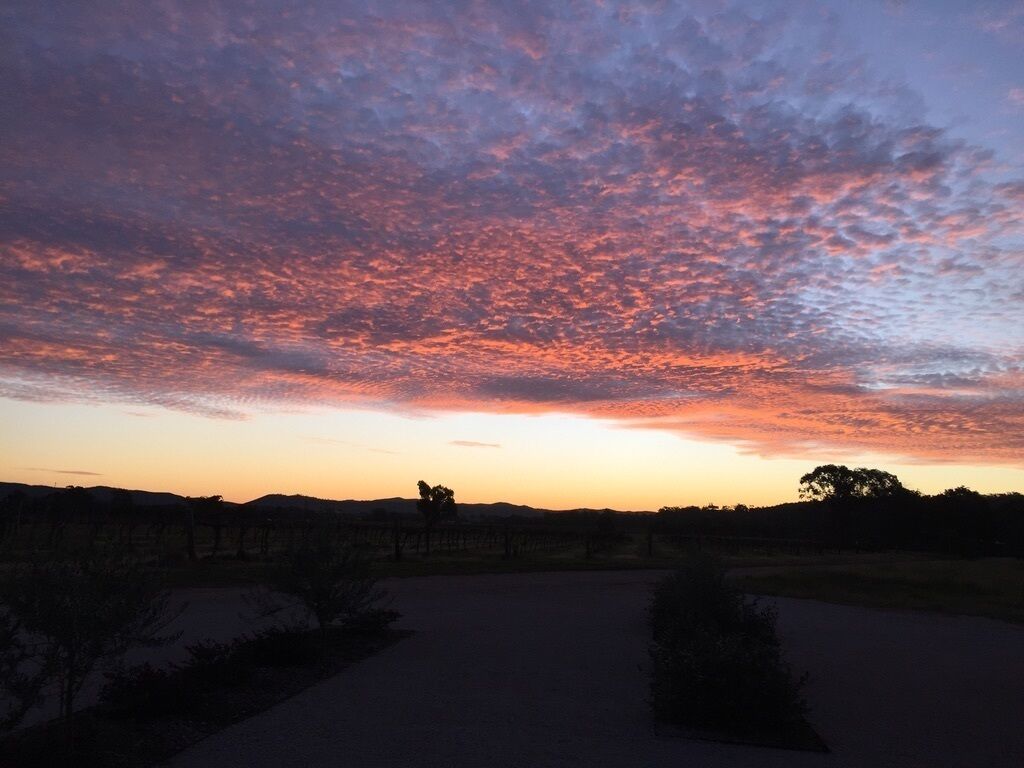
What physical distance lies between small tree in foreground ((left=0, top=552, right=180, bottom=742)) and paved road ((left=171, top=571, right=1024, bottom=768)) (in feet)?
3.97

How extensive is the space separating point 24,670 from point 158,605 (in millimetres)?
4993

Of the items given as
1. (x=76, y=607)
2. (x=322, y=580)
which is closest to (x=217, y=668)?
(x=322, y=580)

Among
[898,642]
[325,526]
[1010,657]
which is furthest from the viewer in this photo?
[898,642]

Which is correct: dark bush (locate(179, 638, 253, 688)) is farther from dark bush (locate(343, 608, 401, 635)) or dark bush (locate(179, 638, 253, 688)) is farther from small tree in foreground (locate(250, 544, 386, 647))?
dark bush (locate(343, 608, 401, 635))

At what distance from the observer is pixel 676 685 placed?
8.92m

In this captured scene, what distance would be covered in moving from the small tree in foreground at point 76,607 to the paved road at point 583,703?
121 centimetres

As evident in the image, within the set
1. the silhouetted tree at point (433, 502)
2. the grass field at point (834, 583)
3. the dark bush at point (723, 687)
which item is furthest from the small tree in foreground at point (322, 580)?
the silhouetted tree at point (433, 502)

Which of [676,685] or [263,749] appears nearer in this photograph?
[263,749]

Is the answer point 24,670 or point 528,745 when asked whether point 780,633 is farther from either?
point 24,670

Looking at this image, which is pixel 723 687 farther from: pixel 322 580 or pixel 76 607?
pixel 76 607

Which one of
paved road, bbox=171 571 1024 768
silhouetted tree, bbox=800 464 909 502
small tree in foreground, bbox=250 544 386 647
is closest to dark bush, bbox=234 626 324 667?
small tree in foreground, bbox=250 544 386 647

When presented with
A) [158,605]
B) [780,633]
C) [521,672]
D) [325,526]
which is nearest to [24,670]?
[325,526]

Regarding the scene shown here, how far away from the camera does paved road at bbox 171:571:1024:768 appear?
24.8 feet

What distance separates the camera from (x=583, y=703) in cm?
965
